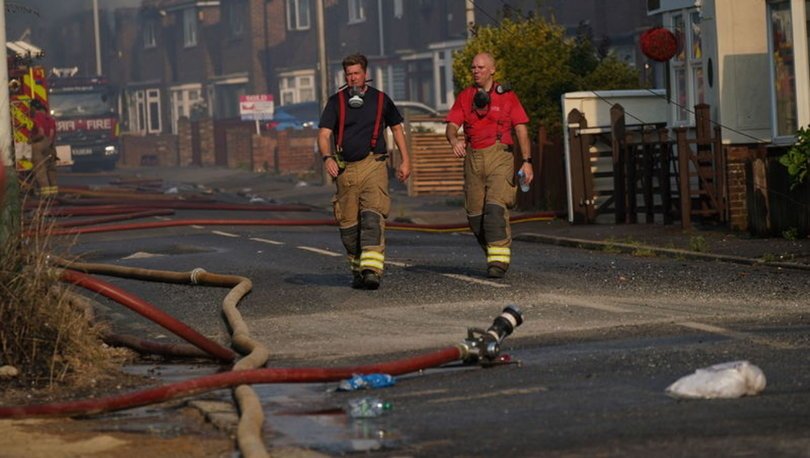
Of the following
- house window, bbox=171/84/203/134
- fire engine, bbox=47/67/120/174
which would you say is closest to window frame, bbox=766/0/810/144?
fire engine, bbox=47/67/120/174

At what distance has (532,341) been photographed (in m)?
10.9

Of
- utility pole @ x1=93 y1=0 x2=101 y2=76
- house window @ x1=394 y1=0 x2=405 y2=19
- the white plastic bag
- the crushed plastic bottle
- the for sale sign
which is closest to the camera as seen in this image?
the white plastic bag

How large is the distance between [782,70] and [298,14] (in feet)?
175

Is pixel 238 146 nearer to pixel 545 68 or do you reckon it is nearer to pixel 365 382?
pixel 545 68

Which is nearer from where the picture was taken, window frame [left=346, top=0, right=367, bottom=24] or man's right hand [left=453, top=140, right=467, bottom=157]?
man's right hand [left=453, top=140, right=467, bottom=157]

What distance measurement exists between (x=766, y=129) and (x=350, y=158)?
29.1 ft

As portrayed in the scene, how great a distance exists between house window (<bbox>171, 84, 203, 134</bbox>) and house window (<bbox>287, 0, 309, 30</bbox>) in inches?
349

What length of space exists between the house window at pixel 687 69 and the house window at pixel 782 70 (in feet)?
11.1

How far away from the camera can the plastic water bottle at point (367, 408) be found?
27.2ft

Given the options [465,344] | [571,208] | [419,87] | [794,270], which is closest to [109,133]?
[419,87]

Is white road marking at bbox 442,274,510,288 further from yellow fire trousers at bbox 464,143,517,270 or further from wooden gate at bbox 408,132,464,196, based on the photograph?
wooden gate at bbox 408,132,464,196

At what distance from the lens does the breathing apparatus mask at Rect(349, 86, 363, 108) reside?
1441 cm

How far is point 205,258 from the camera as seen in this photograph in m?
18.7

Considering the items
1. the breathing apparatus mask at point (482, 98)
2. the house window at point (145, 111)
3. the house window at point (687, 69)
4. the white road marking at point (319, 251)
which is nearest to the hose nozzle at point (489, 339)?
the breathing apparatus mask at point (482, 98)
